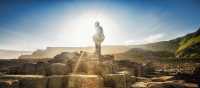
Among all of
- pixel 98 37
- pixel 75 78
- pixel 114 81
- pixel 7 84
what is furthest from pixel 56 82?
pixel 98 37

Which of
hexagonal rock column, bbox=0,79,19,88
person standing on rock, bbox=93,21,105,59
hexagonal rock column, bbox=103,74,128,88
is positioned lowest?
hexagonal rock column, bbox=103,74,128,88

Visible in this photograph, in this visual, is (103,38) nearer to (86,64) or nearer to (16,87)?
(86,64)

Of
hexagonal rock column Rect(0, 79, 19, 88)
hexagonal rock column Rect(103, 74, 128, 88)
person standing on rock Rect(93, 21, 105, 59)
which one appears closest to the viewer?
hexagonal rock column Rect(0, 79, 19, 88)

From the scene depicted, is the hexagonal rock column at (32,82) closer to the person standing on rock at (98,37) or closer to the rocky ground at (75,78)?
the rocky ground at (75,78)

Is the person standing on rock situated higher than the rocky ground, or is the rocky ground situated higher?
the person standing on rock

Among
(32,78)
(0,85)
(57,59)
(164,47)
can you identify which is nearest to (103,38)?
(57,59)

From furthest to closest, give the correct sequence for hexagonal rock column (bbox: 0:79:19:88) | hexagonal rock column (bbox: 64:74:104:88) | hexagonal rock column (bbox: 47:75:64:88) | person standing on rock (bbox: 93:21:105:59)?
person standing on rock (bbox: 93:21:105:59) → hexagonal rock column (bbox: 47:75:64:88) → hexagonal rock column (bbox: 64:74:104:88) → hexagonal rock column (bbox: 0:79:19:88)

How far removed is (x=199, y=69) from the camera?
8664 mm

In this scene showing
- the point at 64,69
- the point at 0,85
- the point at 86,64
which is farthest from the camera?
the point at 86,64

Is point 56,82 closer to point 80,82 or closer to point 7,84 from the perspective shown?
point 80,82

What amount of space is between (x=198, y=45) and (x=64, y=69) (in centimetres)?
2974

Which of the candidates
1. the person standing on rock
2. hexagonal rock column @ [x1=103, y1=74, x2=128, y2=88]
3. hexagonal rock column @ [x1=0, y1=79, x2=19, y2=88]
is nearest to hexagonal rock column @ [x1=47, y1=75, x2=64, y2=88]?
hexagonal rock column @ [x1=0, y1=79, x2=19, y2=88]

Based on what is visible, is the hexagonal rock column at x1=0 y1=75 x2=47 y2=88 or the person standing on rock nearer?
the hexagonal rock column at x1=0 y1=75 x2=47 y2=88

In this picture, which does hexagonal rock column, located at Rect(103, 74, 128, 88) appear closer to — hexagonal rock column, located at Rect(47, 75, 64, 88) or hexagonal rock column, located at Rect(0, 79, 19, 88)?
hexagonal rock column, located at Rect(47, 75, 64, 88)
